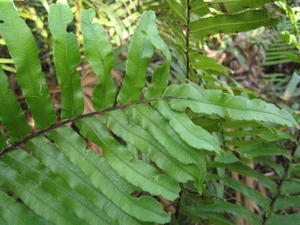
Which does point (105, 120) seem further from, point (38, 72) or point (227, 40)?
Result: point (227, 40)

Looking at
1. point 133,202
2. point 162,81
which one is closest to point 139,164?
point 133,202

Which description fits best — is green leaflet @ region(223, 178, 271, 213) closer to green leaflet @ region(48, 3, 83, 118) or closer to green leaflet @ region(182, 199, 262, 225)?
green leaflet @ region(182, 199, 262, 225)

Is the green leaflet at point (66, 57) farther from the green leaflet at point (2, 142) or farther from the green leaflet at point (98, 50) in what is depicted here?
the green leaflet at point (2, 142)

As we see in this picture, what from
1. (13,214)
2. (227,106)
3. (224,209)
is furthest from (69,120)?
(224,209)

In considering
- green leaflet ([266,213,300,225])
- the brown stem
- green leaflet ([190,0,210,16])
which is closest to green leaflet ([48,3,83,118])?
the brown stem

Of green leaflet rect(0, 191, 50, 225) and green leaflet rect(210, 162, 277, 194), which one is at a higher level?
green leaflet rect(0, 191, 50, 225)

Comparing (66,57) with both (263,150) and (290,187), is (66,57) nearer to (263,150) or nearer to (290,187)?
(263,150)
